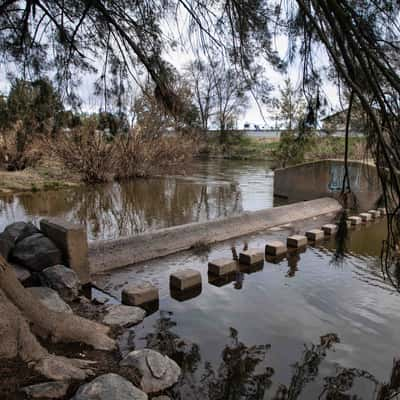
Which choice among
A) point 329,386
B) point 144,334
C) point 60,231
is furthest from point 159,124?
point 329,386

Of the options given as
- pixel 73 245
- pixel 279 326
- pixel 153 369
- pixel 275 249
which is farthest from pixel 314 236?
pixel 153 369

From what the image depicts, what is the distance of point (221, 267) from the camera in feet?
13.7

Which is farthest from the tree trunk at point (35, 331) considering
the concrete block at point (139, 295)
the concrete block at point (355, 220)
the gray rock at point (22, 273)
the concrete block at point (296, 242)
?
the concrete block at point (355, 220)

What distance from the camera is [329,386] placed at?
232 centimetres

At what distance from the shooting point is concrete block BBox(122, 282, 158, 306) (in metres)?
3.36

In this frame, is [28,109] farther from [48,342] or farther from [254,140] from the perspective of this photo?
[254,140]

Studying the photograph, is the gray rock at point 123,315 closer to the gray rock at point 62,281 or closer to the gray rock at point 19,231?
the gray rock at point 62,281

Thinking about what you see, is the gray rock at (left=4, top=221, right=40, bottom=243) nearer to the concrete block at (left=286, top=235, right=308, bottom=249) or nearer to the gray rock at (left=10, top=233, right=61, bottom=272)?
the gray rock at (left=10, top=233, right=61, bottom=272)

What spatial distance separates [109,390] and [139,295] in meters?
1.53

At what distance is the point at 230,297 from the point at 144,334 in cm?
107

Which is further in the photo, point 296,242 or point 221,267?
point 296,242

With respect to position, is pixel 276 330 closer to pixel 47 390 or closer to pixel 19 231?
pixel 47 390

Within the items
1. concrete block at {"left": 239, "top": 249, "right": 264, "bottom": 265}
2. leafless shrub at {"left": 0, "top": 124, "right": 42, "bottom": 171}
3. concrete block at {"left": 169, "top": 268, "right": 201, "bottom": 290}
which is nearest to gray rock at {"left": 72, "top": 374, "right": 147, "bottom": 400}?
concrete block at {"left": 169, "top": 268, "right": 201, "bottom": 290}

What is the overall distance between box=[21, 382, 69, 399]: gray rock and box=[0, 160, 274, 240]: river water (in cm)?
391
